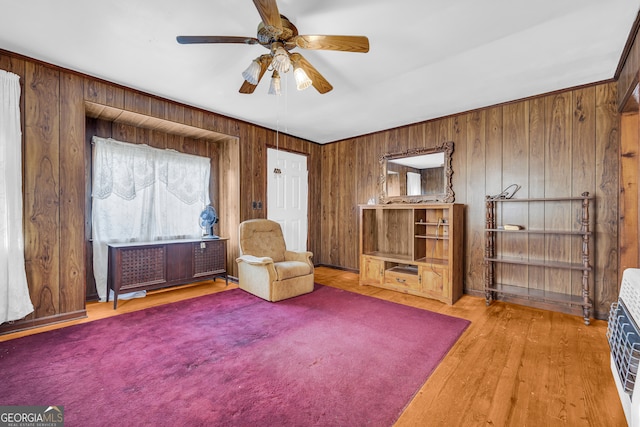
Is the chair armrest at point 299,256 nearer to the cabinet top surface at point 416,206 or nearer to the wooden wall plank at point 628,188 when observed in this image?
the cabinet top surface at point 416,206

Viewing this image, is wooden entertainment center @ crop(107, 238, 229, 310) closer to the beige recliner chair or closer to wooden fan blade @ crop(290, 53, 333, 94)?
the beige recliner chair

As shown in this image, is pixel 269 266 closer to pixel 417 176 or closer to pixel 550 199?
pixel 417 176

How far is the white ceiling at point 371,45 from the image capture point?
1.89 meters

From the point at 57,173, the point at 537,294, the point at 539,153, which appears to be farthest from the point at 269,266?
the point at 539,153

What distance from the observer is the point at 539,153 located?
3252mm

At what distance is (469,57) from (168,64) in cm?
278

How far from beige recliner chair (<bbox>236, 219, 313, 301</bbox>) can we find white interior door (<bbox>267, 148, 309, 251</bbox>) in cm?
76

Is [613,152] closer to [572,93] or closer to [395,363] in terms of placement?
[572,93]

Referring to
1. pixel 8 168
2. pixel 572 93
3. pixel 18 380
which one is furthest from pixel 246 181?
pixel 572 93

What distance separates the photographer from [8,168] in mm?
2453

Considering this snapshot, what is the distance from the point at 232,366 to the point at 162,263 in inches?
84.9

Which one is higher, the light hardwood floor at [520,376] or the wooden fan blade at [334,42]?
the wooden fan blade at [334,42]

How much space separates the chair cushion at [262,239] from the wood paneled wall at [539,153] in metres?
2.27

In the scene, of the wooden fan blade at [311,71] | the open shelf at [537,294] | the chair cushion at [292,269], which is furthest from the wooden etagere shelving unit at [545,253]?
the wooden fan blade at [311,71]
